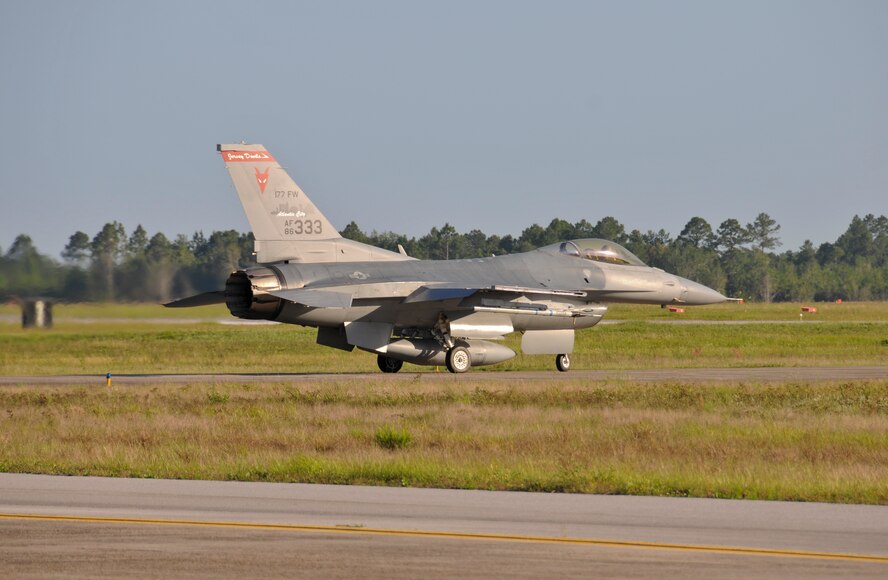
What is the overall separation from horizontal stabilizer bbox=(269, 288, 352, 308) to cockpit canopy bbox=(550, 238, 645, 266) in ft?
25.5

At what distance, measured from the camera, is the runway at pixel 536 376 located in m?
30.5

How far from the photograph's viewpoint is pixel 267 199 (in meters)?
31.1

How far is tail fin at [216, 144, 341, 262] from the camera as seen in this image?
31.0m

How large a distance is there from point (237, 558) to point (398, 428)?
1037 cm

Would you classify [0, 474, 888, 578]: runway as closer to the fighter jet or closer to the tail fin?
the fighter jet

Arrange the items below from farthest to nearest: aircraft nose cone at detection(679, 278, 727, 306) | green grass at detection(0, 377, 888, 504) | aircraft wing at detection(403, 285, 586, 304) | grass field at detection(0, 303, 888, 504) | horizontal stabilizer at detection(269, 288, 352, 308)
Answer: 1. aircraft nose cone at detection(679, 278, 727, 306)
2. aircraft wing at detection(403, 285, 586, 304)
3. horizontal stabilizer at detection(269, 288, 352, 308)
4. grass field at detection(0, 303, 888, 504)
5. green grass at detection(0, 377, 888, 504)

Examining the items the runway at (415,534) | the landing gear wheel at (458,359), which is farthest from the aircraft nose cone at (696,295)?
the runway at (415,534)

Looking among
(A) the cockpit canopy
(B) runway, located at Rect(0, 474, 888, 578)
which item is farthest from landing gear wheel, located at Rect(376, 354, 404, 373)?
(B) runway, located at Rect(0, 474, 888, 578)

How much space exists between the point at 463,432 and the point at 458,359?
14.0 m

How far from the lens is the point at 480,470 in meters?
15.0

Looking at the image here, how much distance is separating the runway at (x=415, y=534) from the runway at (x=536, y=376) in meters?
17.0

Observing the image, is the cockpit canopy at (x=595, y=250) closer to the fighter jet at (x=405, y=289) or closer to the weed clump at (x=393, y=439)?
the fighter jet at (x=405, y=289)

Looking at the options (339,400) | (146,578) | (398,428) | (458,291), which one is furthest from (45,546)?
(458,291)

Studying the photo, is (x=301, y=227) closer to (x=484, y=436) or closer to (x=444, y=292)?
(x=444, y=292)
